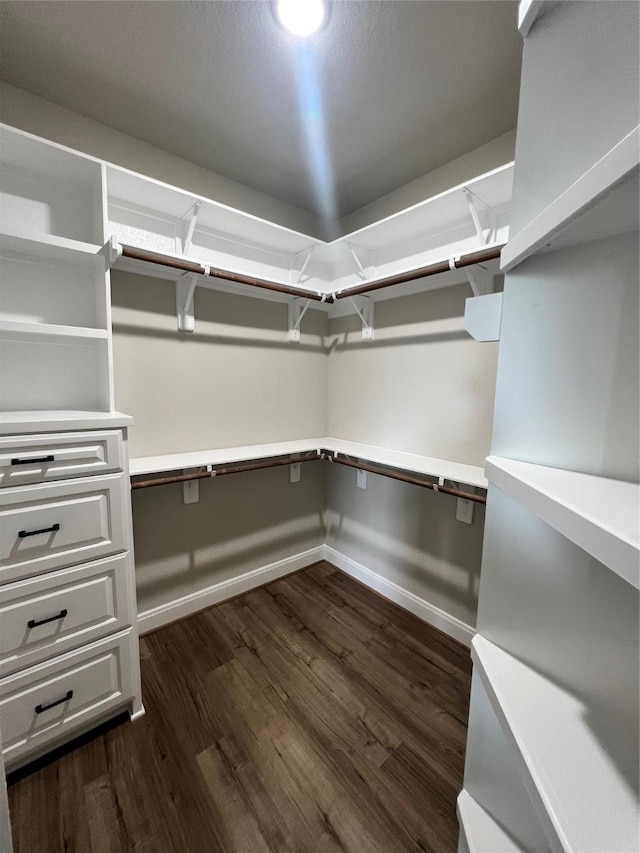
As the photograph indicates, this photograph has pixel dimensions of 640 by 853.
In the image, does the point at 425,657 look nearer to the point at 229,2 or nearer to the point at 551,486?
the point at 551,486

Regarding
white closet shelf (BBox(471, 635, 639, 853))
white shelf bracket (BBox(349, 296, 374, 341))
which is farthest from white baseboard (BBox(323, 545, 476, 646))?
white shelf bracket (BBox(349, 296, 374, 341))

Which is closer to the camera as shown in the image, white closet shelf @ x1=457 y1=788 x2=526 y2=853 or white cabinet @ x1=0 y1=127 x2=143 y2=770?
white closet shelf @ x1=457 y1=788 x2=526 y2=853

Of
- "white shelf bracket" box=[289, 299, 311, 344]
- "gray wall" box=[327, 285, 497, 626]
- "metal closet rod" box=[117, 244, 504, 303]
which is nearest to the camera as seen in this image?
"metal closet rod" box=[117, 244, 504, 303]

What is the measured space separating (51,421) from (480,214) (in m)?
1.93

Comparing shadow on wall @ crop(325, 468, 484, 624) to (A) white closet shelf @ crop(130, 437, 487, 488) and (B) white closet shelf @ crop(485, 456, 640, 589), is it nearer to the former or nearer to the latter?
(A) white closet shelf @ crop(130, 437, 487, 488)

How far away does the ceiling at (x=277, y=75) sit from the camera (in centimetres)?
109

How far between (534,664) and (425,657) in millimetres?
1286

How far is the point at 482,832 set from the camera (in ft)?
2.55

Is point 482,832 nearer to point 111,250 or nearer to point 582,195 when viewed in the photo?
point 582,195

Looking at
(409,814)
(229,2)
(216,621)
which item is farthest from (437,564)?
(229,2)

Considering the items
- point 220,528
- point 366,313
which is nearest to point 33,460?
point 220,528

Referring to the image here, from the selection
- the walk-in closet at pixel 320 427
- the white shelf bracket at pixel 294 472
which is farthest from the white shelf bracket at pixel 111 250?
the white shelf bracket at pixel 294 472

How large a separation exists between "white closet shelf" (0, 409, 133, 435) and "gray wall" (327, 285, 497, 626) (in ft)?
4.71

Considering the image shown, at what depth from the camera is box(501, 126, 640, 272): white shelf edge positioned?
35 cm
